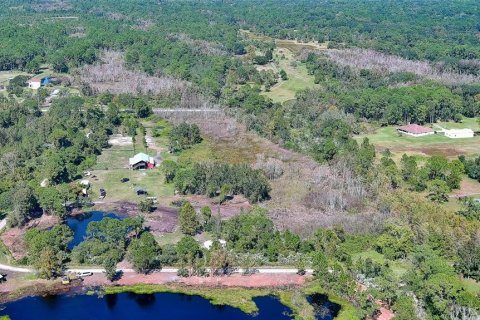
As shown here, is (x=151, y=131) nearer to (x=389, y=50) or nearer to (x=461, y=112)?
(x=461, y=112)

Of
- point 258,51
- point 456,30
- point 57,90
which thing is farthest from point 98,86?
point 456,30

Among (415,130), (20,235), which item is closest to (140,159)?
(20,235)

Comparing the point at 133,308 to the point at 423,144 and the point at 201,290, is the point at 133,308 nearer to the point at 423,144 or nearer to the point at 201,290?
the point at 201,290

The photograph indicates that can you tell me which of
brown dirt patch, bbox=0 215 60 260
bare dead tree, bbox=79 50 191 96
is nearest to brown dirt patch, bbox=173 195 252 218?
brown dirt patch, bbox=0 215 60 260

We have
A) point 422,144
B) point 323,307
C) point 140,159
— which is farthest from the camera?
point 422,144

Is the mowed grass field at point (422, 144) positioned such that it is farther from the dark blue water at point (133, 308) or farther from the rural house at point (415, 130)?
the dark blue water at point (133, 308)

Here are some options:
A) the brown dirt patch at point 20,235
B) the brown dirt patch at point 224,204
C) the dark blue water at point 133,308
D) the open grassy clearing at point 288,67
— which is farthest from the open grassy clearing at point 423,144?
the brown dirt patch at point 20,235

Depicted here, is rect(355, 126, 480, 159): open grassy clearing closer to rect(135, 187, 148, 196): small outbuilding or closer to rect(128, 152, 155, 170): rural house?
rect(128, 152, 155, 170): rural house
